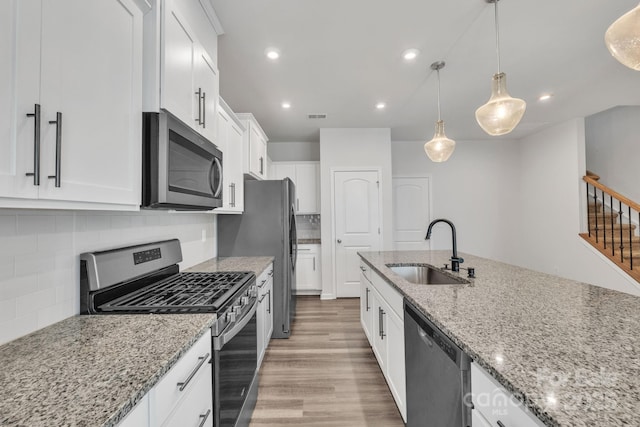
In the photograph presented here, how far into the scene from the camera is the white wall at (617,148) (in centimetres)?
433

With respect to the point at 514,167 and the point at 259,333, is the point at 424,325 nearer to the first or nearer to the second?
the point at 259,333

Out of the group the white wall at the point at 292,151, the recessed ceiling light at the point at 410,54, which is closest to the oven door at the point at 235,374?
the recessed ceiling light at the point at 410,54

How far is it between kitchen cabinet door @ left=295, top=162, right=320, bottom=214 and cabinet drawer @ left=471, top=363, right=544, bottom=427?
163 inches

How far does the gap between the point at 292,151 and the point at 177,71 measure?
13.1 ft

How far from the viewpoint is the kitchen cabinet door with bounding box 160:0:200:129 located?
123 cm

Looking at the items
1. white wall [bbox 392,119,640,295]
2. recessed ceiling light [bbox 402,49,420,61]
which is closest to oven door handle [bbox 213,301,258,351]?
recessed ceiling light [bbox 402,49,420,61]

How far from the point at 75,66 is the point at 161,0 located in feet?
2.15

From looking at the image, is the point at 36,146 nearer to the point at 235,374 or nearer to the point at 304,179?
the point at 235,374

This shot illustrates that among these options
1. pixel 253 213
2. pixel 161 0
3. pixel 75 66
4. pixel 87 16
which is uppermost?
pixel 161 0

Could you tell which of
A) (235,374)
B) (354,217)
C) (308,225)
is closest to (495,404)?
(235,374)

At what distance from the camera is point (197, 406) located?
3.38ft

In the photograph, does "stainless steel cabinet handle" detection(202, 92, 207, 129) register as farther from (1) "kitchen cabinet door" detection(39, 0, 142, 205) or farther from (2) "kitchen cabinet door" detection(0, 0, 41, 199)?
(2) "kitchen cabinet door" detection(0, 0, 41, 199)

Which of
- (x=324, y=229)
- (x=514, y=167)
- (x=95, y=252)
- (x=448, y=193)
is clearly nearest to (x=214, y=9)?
(x=95, y=252)

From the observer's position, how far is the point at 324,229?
449 cm
